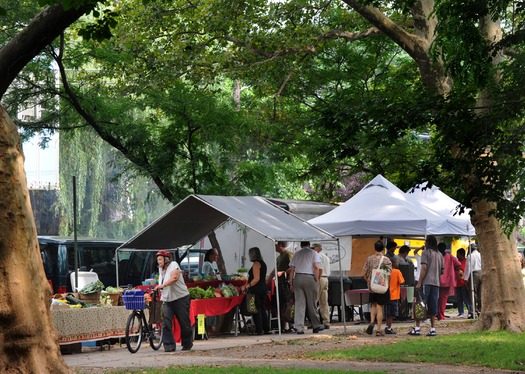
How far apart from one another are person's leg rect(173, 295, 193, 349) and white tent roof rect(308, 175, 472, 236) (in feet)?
21.2

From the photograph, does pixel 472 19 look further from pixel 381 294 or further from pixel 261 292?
pixel 261 292

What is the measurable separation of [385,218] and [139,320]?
24.3 feet

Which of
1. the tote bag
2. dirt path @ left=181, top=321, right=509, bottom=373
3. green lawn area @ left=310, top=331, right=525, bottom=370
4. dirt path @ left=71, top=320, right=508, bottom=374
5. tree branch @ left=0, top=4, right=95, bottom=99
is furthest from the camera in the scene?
the tote bag

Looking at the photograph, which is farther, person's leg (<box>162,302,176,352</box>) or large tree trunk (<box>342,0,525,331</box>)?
large tree trunk (<box>342,0,525,331</box>)

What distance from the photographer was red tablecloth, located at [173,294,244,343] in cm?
1822

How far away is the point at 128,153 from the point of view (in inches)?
968

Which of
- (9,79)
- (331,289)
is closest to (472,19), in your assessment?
(9,79)

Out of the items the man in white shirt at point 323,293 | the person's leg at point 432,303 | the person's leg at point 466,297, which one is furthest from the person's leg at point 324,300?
the person's leg at point 466,297

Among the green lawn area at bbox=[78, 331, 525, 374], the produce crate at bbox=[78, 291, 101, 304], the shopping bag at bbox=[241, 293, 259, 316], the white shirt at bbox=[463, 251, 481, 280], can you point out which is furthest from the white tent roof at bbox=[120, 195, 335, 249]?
the white shirt at bbox=[463, 251, 481, 280]

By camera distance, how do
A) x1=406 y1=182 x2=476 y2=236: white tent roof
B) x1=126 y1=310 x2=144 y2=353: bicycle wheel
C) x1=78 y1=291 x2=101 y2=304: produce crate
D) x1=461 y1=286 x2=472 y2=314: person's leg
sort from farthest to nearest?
1. x1=461 y1=286 x2=472 y2=314: person's leg
2. x1=406 y1=182 x2=476 y2=236: white tent roof
3. x1=78 y1=291 x2=101 y2=304: produce crate
4. x1=126 y1=310 x2=144 y2=353: bicycle wheel

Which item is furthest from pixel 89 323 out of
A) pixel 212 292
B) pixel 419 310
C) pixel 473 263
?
pixel 473 263

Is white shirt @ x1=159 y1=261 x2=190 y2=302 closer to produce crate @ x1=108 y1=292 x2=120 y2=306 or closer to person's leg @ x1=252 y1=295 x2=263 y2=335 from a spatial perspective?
produce crate @ x1=108 y1=292 x2=120 y2=306

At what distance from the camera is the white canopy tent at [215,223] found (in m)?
18.9

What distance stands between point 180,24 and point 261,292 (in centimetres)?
760
